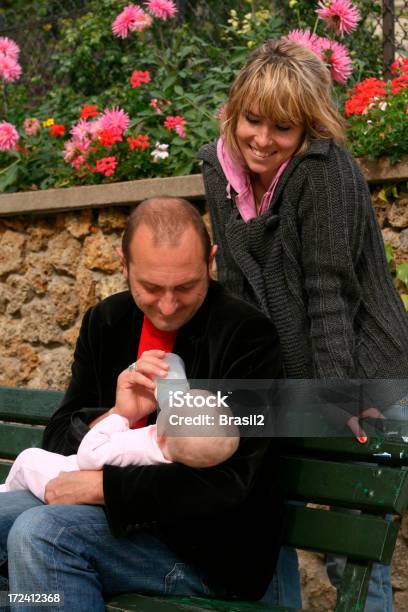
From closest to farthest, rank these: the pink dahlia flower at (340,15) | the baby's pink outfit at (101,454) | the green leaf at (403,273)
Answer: the baby's pink outfit at (101,454), the green leaf at (403,273), the pink dahlia flower at (340,15)

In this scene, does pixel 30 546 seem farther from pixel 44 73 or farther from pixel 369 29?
pixel 44 73

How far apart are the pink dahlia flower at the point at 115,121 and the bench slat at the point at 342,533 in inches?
109

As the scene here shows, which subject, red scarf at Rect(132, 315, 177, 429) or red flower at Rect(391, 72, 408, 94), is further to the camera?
red flower at Rect(391, 72, 408, 94)

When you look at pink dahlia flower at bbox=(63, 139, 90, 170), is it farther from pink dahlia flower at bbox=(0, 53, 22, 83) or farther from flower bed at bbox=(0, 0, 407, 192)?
pink dahlia flower at bbox=(0, 53, 22, 83)

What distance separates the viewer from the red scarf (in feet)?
8.71

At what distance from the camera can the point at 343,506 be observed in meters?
2.64

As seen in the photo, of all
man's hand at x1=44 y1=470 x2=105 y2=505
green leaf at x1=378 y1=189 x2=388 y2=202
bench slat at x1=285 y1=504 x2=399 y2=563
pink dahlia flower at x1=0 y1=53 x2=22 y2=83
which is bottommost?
man's hand at x1=44 y1=470 x2=105 y2=505

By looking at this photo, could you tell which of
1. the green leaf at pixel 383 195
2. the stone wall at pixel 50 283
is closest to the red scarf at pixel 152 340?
the green leaf at pixel 383 195

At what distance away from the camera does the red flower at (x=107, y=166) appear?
493 centimetres

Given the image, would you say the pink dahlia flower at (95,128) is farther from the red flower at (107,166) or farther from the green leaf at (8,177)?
the green leaf at (8,177)

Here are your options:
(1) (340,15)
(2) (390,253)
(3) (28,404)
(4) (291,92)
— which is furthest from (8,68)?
(4) (291,92)

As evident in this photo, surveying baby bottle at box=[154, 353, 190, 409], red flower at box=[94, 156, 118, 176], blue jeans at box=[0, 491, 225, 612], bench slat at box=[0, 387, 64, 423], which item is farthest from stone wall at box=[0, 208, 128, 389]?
blue jeans at box=[0, 491, 225, 612]

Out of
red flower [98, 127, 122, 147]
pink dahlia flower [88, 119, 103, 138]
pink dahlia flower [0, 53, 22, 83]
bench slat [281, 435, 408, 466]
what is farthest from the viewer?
pink dahlia flower [0, 53, 22, 83]

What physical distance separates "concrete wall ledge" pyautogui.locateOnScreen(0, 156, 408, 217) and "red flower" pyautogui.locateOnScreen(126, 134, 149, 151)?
0.29 metres
